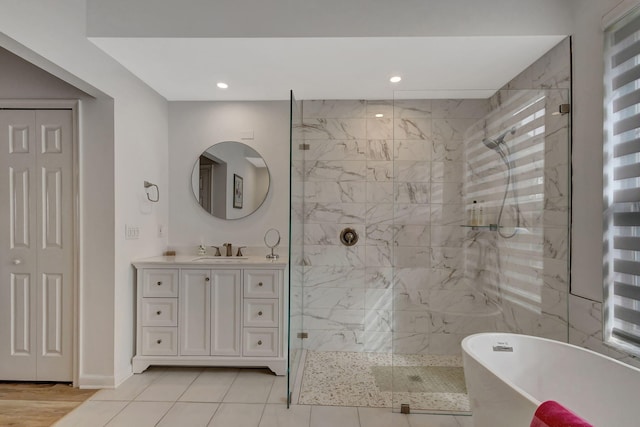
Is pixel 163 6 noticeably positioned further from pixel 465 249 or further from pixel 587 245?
pixel 587 245

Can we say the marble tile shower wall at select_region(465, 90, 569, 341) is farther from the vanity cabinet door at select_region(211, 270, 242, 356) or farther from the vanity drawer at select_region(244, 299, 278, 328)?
the vanity cabinet door at select_region(211, 270, 242, 356)

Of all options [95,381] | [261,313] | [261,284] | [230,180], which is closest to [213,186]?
[230,180]

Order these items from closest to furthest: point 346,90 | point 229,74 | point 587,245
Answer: point 587,245
point 229,74
point 346,90

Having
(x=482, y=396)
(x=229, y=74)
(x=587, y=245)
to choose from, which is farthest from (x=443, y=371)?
(x=229, y=74)

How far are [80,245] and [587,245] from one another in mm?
3403

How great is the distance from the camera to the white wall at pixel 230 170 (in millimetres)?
3238

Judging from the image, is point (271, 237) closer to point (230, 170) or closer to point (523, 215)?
Answer: point (230, 170)

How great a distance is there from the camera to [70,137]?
243 cm

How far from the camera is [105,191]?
2420 mm

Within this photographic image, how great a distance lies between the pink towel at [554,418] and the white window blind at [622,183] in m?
0.92

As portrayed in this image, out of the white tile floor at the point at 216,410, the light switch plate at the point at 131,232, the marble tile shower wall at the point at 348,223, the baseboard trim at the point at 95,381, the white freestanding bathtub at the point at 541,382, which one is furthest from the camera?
the marble tile shower wall at the point at 348,223

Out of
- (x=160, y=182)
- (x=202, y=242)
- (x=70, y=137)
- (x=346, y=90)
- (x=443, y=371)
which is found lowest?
(x=443, y=371)

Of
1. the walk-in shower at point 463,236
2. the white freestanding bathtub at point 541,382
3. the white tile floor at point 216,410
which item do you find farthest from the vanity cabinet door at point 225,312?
the white freestanding bathtub at point 541,382

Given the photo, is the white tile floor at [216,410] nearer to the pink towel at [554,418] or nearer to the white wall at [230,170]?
the pink towel at [554,418]
